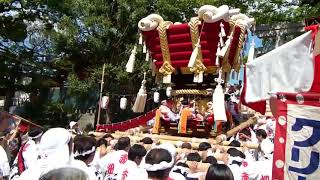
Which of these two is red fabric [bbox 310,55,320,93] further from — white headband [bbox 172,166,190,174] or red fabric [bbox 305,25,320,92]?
white headband [bbox 172,166,190,174]

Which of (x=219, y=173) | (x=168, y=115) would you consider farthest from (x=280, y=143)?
(x=168, y=115)

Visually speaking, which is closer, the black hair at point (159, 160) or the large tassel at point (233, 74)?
the black hair at point (159, 160)

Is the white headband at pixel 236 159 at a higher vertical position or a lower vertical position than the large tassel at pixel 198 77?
lower

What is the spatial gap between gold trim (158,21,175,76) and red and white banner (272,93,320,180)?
306 inches

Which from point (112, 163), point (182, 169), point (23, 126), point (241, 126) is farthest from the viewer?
point (241, 126)

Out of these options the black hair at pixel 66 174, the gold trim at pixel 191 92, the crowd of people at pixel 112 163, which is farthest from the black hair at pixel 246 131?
the black hair at pixel 66 174

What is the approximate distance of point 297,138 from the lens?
316 centimetres

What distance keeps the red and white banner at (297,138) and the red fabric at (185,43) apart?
720 centimetres

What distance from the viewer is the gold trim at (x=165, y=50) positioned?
1090 cm

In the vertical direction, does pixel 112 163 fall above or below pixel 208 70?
below

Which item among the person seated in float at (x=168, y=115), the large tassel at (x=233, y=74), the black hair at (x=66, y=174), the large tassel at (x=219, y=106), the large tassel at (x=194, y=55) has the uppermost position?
the large tassel at (x=194, y=55)

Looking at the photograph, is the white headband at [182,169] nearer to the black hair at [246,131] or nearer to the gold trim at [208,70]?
the black hair at [246,131]

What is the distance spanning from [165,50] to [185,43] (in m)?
0.55

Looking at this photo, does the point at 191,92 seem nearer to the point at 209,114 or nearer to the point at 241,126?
the point at 209,114
